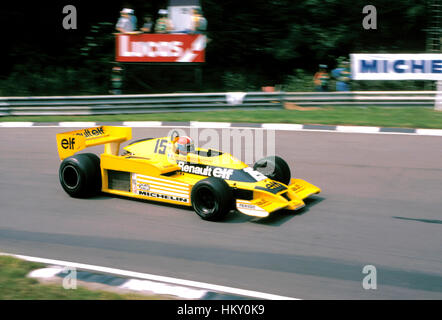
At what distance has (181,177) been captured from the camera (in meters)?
7.53

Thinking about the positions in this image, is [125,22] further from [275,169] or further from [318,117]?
[275,169]

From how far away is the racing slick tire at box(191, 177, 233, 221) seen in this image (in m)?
6.74

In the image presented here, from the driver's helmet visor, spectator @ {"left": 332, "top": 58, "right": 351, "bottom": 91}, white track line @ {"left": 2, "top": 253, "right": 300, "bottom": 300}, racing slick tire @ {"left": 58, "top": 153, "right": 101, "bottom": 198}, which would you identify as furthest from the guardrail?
white track line @ {"left": 2, "top": 253, "right": 300, "bottom": 300}

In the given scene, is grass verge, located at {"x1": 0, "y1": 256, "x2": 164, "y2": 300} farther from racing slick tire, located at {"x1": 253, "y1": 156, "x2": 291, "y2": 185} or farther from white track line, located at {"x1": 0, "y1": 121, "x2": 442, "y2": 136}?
white track line, located at {"x1": 0, "y1": 121, "x2": 442, "y2": 136}


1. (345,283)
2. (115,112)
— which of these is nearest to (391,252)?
(345,283)

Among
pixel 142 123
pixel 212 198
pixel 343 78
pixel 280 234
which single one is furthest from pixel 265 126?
pixel 280 234

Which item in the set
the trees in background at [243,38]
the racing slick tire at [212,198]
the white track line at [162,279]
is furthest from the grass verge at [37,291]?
the trees in background at [243,38]

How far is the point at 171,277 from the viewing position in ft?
17.9

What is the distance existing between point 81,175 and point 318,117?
724 cm

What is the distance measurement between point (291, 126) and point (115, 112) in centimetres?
510

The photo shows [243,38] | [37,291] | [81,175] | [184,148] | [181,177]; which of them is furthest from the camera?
[243,38]

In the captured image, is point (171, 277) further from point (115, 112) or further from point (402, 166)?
point (115, 112)
